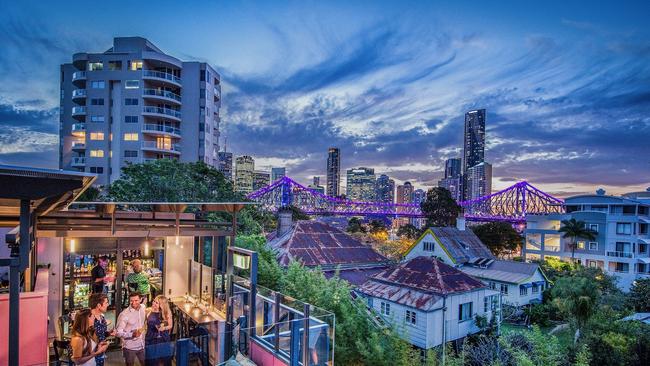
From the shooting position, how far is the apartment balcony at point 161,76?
38.7 m

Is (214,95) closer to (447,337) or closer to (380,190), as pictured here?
(447,337)

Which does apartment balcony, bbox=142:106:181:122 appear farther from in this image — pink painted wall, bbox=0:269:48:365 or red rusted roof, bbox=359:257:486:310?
pink painted wall, bbox=0:269:48:365

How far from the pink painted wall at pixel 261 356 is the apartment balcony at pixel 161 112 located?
1479 inches

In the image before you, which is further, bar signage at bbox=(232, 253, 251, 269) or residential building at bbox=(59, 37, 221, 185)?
residential building at bbox=(59, 37, 221, 185)

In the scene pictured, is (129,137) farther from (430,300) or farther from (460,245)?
(430,300)

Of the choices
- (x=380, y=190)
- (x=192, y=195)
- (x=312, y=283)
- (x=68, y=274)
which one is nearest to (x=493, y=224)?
(x=192, y=195)

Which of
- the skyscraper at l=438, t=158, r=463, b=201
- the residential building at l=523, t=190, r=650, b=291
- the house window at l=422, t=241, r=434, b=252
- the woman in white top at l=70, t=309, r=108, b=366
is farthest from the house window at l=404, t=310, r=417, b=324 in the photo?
the skyscraper at l=438, t=158, r=463, b=201

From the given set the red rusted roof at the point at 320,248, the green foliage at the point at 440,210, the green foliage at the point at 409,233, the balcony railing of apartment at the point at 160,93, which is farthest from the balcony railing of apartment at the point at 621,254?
the balcony railing of apartment at the point at 160,93

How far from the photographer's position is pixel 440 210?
163ft

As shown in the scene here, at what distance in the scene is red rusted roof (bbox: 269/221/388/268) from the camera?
1813 centimetres

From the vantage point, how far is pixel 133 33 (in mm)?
44750

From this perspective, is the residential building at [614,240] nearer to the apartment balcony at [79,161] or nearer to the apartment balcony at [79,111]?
the apartment balcony at [79,161]

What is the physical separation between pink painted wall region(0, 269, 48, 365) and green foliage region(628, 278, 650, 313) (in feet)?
92.6

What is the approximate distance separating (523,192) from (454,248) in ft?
221
